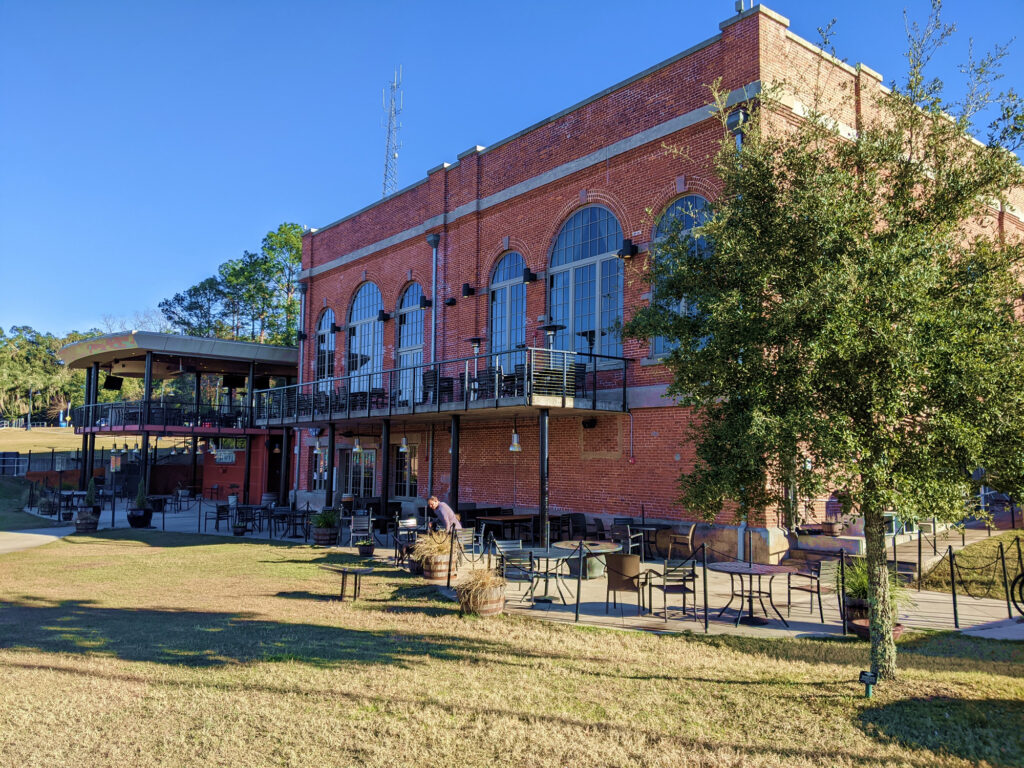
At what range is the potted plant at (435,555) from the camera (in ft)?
39.4

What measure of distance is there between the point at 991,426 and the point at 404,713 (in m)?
4.90

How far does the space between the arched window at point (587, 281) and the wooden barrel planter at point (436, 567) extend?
6.74 meters

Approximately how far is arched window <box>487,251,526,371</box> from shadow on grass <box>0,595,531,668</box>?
37.2 feet

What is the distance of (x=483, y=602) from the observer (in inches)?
361

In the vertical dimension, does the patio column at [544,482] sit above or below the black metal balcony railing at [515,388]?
below

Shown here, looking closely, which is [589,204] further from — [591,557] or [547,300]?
[591,557]

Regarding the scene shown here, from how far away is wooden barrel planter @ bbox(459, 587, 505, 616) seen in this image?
30.0 feet

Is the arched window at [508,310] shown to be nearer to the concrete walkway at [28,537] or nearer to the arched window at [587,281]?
the arched window at [587,281]

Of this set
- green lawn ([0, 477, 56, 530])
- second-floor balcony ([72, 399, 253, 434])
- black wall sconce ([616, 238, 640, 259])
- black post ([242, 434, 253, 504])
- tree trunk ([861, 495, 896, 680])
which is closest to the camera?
tree trunk ([861, 495, 896, 680])

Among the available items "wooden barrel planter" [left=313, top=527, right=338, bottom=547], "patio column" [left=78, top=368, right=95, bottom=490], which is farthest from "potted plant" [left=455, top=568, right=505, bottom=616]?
"patio column" [left=78, top=368, right=95, bottom=490]

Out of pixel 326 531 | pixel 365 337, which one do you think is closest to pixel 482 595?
pixel 326 531

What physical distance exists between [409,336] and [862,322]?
1905 centimetres

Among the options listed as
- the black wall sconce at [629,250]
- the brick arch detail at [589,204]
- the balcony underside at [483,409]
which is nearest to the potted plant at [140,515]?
the balcony underside at [483,409]

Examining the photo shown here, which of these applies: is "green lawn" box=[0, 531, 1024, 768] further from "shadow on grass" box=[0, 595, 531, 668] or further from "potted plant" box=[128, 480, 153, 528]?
"potted plant" box=[128, 480, 153, 528]
